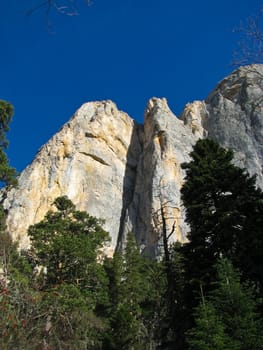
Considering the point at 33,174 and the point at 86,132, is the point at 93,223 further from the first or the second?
the point at 86,132

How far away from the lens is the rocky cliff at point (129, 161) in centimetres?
4659

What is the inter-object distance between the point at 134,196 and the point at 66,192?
32.2ft

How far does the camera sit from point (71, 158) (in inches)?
2056

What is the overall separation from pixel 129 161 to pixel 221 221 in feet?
155

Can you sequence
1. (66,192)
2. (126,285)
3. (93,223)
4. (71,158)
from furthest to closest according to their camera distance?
(71,158) → (66,192) → (126,285) → (93,223)

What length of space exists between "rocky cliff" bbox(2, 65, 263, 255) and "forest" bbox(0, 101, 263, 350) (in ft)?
73.6

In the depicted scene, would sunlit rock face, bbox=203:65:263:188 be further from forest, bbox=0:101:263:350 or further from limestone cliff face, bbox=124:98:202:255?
forest, bbox=0:101:263:350

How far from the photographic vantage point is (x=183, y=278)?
1361 cm

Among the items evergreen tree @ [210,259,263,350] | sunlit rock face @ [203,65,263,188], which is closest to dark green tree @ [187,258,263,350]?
evergreen tree @ [210,259,263,350]

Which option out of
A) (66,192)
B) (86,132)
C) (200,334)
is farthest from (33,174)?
(200,334)

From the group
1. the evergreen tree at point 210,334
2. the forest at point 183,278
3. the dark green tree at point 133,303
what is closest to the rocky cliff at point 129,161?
the dark green tree at point 133,303

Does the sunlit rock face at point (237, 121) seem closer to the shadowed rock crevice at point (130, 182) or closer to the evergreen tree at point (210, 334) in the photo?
the shadowed rock crevice at point (130, 182)

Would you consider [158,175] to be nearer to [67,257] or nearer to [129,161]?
[129,161]

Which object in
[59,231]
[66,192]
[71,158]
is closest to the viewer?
[59,231]
